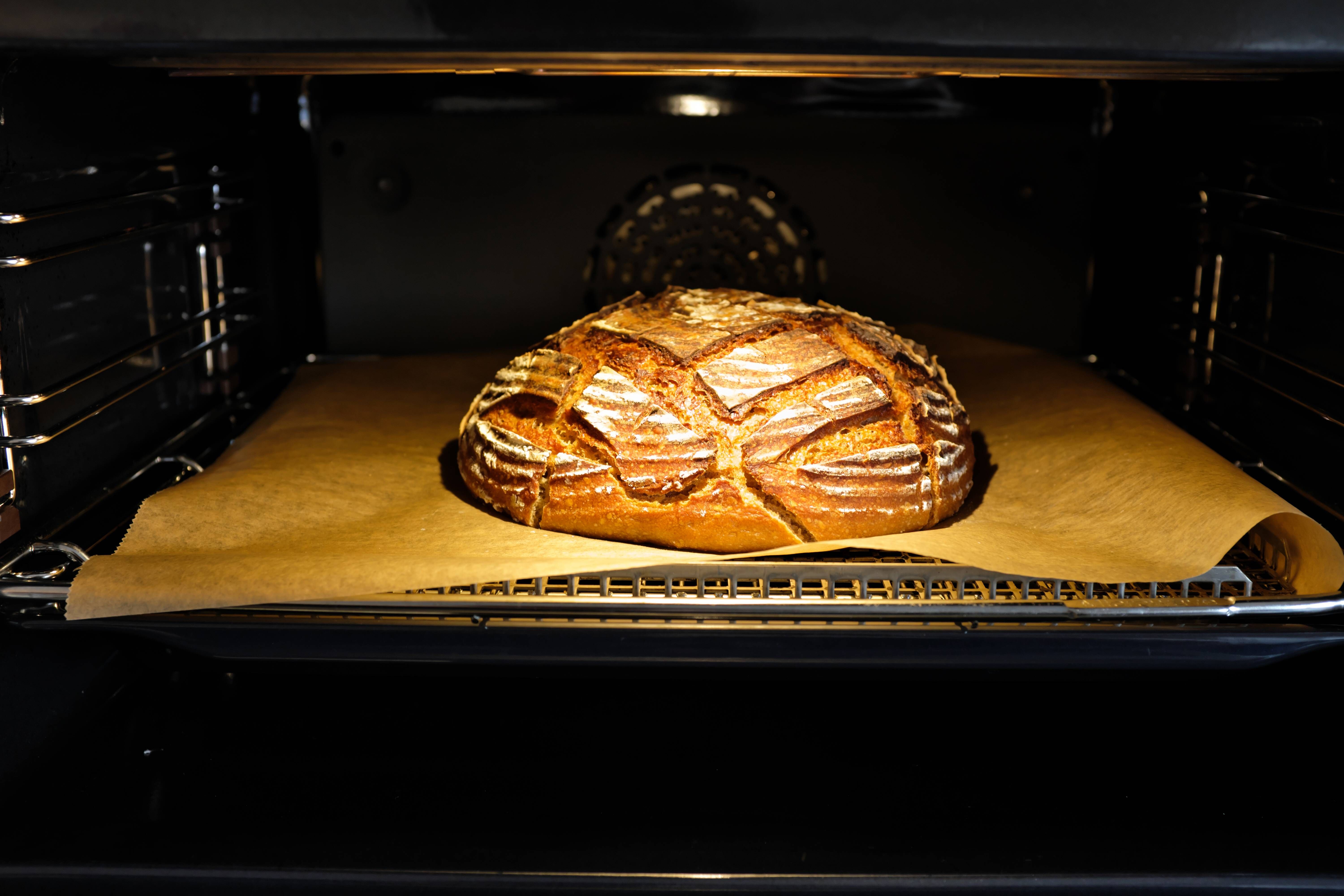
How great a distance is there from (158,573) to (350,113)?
0.83 meters

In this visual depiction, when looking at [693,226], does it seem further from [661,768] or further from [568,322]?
[661,768]

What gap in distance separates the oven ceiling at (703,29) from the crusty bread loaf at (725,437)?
0.44 m

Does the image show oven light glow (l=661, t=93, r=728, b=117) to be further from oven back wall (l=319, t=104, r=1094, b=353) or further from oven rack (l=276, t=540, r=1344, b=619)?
oven rack (l=276, t=540, r=1344, b=619)

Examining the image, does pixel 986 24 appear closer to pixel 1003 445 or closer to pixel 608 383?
pixel 608 383

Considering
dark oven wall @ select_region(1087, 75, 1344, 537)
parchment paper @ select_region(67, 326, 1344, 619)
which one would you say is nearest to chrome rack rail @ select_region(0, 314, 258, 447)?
parchment paper @ select_region(67, 326, 1344, 619)

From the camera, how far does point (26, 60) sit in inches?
37.5

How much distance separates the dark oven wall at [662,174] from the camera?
1493 millimetres

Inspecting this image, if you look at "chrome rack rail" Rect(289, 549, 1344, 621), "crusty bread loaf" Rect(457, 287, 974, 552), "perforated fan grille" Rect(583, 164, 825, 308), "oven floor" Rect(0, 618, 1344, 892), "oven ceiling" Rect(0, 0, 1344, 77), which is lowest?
"oven floor" Rect(0, 618, 1344, 892)

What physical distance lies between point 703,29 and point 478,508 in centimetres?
67

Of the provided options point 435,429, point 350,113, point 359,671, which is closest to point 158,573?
point 359,671

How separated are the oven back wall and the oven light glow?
0.04 ft

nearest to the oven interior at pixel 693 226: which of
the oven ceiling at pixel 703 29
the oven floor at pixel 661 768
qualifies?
the oven floor at pixel 661 768

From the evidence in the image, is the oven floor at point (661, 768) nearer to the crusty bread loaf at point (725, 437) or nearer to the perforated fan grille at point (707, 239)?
the crusty bread loaf at point (725, 437)

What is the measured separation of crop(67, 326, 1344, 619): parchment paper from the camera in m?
0.94
